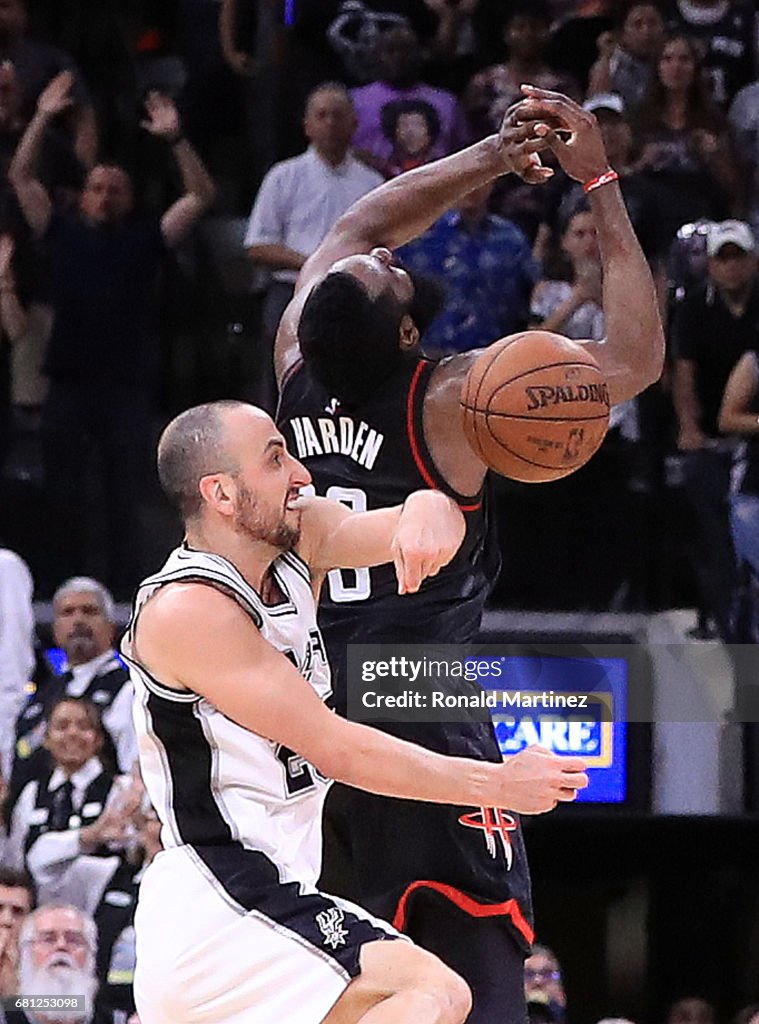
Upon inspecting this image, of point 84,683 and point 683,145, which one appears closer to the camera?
point 84,683

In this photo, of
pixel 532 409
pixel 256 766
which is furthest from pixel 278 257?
pixel 256 766

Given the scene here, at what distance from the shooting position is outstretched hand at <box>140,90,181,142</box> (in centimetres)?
832

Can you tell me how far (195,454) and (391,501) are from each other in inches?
32.2

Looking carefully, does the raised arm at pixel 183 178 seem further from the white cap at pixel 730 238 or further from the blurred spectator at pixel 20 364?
the white cap at pixel 730 238

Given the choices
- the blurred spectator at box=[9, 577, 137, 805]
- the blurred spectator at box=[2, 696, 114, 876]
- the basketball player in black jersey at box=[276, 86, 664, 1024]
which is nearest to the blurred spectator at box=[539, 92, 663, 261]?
the blurred spectator at box=[9, 577, 137, 805]

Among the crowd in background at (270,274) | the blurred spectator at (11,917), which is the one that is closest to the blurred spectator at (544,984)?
the crowd in background at (270,274)

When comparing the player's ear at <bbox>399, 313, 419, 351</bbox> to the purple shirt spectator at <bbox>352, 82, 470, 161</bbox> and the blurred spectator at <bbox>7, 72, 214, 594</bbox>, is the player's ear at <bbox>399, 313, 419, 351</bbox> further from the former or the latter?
the purple shirt spectator at <bbox>352, 82, 470, 161</bbox>

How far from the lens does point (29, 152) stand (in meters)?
8.36

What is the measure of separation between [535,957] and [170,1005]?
3189 millimetres

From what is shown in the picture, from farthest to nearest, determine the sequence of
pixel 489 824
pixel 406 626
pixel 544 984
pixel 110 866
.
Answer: pixel 110 866 < pixel 544 984 < pixel 406 626 < pixel 489 824

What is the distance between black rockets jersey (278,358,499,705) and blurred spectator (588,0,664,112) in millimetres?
4214

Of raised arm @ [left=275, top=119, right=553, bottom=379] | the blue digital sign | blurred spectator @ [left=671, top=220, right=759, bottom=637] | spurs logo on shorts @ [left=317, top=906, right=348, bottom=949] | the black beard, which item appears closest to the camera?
spurs logo on shorts @ [left=317, top=906, right=348, bottom=949]

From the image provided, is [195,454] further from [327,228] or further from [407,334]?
[327,228]

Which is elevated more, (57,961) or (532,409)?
(532,409)
